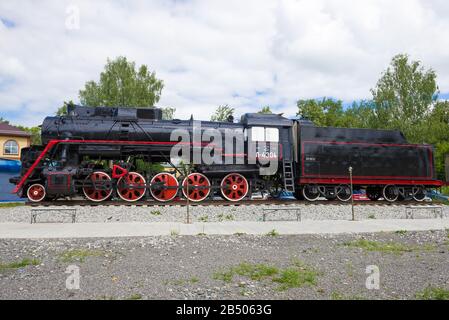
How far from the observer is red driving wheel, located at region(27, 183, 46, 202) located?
13797 mm

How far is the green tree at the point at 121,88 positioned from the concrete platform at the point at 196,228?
82.6 feet

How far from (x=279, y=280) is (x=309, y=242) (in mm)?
3050

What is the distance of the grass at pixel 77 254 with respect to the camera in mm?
5793

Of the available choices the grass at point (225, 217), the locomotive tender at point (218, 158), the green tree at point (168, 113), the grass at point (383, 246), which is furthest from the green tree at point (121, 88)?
the grass at point (383, 246)

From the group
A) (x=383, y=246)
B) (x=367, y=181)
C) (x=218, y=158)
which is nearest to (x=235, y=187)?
(x=218, y=158)

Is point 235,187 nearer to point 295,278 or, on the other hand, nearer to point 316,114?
point 295,278

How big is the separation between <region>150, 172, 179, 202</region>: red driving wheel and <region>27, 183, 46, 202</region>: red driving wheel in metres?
4.36

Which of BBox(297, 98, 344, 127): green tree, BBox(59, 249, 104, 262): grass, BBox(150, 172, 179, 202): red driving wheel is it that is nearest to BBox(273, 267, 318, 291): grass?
BBox(59, 249, 104, 262): grass

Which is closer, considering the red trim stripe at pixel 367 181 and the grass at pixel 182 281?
the grass at pixel 182 281

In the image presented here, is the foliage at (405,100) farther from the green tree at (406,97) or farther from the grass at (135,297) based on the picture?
the grass at (135,297)

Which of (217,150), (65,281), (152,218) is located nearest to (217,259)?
(65,281)

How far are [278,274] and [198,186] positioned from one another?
9.41 metres

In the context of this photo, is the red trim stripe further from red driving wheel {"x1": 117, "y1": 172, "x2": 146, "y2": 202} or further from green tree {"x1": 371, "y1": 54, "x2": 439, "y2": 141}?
green tree {"x1": 371, "y1": 54, "x2": 439, "y2": 141}
